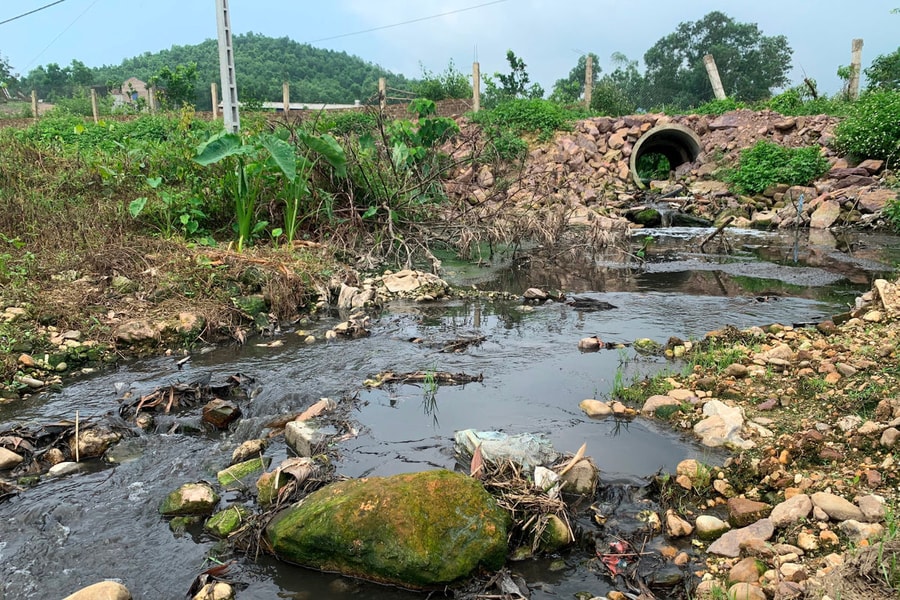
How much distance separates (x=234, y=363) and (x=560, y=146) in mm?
13735

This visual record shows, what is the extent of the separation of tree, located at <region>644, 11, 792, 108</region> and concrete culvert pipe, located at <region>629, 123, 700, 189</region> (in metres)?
23.1

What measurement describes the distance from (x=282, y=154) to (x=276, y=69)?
37.1 metres

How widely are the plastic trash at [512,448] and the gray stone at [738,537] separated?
2.80 feet

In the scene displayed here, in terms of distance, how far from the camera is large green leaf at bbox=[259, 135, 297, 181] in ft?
23.3

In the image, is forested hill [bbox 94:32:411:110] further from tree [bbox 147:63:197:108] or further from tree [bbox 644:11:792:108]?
tree [bbox 644:11:792:108]

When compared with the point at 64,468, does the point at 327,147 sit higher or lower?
higher

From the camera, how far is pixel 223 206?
7.70m

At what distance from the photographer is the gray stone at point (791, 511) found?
244 centimetres

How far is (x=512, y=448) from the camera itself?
3084 millimetres

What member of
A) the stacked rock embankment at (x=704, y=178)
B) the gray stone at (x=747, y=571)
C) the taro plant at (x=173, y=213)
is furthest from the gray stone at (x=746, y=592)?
the stacked rock embankment at (x=704, y=178)

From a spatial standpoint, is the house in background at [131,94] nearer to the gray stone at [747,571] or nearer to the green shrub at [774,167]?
the green shrub at [774,167]

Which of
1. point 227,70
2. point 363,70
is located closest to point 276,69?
point 363,70

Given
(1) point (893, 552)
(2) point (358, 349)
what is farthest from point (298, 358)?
(1) point (893, 552)

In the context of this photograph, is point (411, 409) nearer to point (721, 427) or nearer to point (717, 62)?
point (721, 427)
